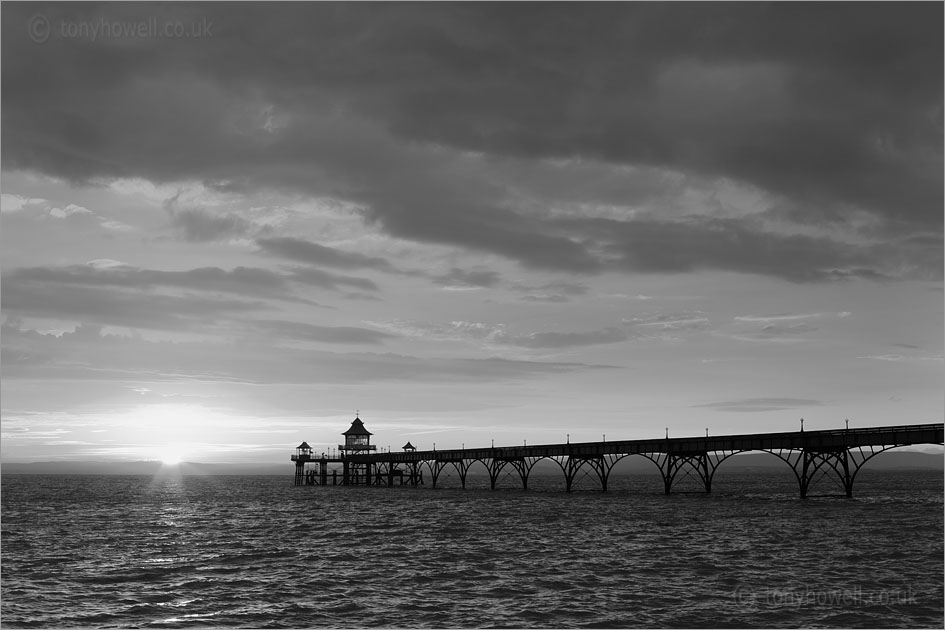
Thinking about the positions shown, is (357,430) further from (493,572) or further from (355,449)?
(493,572)

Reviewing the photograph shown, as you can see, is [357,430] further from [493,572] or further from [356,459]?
[493,572]

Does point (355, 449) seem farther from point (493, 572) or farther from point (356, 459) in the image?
point (493, 572)

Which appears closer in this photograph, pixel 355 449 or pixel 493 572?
pixel 493 572

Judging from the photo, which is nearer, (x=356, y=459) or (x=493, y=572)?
(x=493, y=572)

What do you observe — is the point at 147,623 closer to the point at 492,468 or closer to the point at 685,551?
the point at 685,551

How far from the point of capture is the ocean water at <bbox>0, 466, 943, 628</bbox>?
24.2m

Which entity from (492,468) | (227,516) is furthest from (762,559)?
(492,468)

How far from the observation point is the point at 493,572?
31312 millimetres

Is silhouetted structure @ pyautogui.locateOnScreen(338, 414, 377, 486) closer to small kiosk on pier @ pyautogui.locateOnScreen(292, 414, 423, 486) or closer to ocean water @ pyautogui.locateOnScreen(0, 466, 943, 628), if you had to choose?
small kiosk on pier @ pyautogui.locateOnScreen(292, 414, 423, 486)

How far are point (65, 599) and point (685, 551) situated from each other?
24123 mm

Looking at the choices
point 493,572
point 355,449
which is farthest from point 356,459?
point 493,572

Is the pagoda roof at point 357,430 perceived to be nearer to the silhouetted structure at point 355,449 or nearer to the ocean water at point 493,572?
the silhouetted structure at point 355,449

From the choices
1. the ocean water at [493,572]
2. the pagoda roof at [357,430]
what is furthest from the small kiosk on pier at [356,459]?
the ocean water at [493,572]

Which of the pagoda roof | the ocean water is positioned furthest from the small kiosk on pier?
the ocean water
